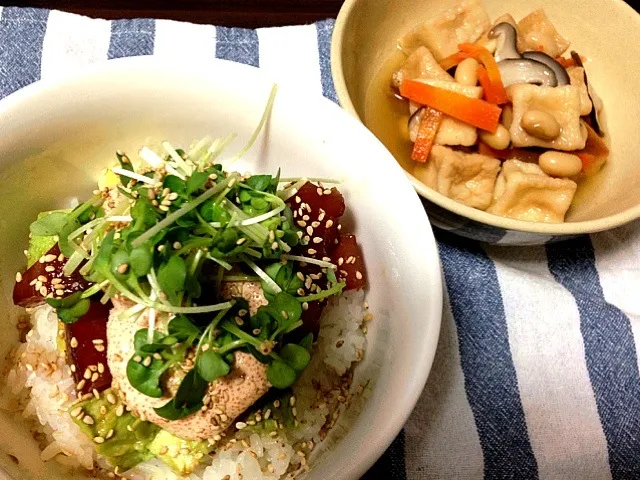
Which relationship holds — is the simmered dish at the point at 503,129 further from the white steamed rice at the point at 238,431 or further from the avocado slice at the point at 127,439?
the avocado slice at the point at 127,439

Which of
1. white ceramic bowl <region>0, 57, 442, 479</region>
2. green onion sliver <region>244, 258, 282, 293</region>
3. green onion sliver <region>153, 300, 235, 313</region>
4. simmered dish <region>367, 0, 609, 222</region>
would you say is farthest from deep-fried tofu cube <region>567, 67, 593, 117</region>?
green onion sliver <region>153, 300, 235, 313</region>

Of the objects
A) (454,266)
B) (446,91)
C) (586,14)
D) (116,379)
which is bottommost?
(454,266)

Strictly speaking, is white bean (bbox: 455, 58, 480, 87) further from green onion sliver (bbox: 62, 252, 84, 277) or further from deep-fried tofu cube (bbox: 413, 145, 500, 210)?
green onion sliver (bbox: 62, 252, 84, 277)

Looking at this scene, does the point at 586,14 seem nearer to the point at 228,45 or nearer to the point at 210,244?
the point at 228,45

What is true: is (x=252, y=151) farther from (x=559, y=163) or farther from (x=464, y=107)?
(x=559, y=163)

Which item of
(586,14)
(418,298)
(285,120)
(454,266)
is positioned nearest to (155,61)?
(285,120)

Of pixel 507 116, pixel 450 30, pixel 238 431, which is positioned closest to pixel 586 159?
pixel 507 116
